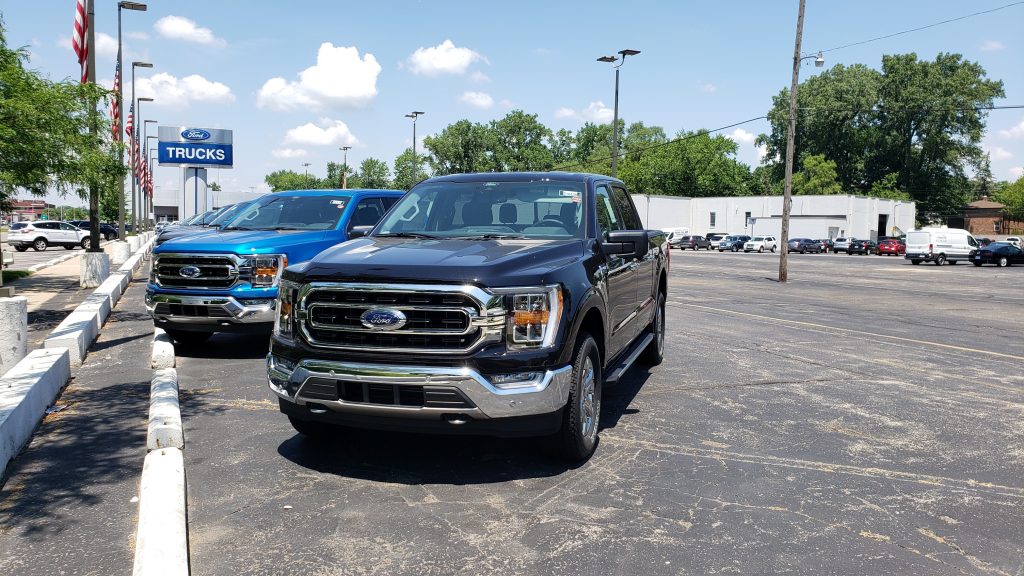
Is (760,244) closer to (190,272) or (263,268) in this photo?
(263,268)

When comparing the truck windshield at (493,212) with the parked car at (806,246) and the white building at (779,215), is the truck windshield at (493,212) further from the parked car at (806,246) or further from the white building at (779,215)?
the white building at (779,215)

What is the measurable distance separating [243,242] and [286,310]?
407 cm

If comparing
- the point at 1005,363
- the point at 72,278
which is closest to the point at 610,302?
the point at 1005,363

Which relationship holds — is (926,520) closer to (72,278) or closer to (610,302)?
(610,302)

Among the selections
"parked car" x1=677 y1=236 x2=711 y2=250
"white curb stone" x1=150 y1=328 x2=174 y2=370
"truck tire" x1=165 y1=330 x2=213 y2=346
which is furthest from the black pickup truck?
"parked car" x1=677 y1=236 x2=711 y2=250

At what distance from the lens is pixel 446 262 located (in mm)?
4676

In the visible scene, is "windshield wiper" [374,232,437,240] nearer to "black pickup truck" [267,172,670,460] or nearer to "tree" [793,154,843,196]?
"black pickup truck" [267,172,670,460]

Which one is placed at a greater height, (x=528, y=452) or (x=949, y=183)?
(x=949, y=183)

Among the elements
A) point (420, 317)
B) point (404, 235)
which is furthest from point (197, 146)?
point (420, 317)

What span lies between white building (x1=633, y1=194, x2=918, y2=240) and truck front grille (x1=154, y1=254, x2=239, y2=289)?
65.6 meters

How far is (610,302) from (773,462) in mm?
1561

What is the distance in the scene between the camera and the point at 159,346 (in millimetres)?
8375

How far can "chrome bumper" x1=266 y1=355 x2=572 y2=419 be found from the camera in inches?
173

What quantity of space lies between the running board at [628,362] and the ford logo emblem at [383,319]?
1745 millimetres
